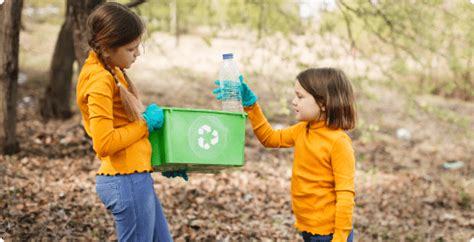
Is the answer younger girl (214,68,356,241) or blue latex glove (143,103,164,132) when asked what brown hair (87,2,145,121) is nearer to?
blue latex glove (143,103,164,132)

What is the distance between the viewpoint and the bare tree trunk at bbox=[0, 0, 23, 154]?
540 centimetres

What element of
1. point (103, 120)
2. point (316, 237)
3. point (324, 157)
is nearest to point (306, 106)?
point (324, 157)

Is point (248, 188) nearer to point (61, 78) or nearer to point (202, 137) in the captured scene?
point (61, 78)

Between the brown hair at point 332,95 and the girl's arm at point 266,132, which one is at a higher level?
the brown hair at point 332,95

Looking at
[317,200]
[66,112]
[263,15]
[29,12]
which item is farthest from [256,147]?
[29,12]

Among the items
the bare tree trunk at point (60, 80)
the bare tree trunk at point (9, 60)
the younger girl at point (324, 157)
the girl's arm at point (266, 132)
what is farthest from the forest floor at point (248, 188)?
the younger girl at point (324, 157)

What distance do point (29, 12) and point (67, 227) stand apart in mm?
13177

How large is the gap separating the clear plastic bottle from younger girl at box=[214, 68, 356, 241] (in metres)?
0.38

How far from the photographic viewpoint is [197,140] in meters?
2.93

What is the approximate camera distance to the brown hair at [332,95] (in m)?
3.03

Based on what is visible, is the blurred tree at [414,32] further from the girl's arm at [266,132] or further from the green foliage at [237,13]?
the girl's arm at [266,132]

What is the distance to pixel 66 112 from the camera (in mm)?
8031

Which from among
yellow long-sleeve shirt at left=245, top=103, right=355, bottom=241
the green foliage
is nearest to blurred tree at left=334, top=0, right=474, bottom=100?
the green foliage

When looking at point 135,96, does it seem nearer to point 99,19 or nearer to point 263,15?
point 99,19
